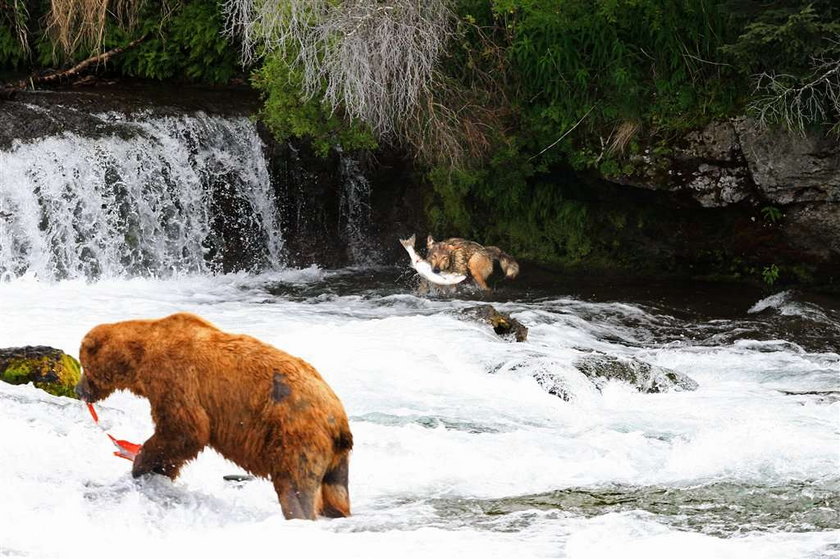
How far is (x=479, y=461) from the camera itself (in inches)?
258

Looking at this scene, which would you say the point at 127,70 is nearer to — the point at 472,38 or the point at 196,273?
the point at 196,273

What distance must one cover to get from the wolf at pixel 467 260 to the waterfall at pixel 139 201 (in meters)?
2.80

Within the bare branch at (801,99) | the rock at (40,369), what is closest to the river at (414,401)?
the rock at (40,369)

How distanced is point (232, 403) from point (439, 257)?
7838 mm

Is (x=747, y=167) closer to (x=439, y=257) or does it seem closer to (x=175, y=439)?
(x=439, y=257)

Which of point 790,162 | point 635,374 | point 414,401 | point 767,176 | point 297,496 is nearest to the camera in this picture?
point 297,496

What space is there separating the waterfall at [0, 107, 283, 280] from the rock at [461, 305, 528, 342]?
4745 millimetres

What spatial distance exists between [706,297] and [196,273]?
5653 millimetres

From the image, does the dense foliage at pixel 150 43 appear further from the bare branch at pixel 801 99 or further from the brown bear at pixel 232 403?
the brown bear at pixel 232 403

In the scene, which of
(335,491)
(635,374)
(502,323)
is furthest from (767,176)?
(335,491)

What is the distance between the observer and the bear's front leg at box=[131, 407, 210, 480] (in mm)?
5004

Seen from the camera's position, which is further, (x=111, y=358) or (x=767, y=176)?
(x=767, y=176)

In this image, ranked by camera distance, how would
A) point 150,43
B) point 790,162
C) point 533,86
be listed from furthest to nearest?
point 150,43, point 533,86, point 790,162

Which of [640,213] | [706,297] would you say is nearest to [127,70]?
[640,213]
